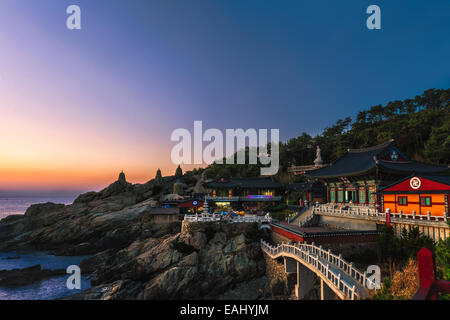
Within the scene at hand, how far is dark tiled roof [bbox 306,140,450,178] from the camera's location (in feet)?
91.0

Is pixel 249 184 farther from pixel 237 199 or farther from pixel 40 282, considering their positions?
pixel 40 282

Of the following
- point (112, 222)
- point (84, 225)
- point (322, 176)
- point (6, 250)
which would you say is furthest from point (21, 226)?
point (322, 176)

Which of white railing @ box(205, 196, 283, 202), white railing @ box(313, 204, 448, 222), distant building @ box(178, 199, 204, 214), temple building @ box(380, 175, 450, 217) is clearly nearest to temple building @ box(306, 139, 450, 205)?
temple building @ box(380, 175, 450, 217)

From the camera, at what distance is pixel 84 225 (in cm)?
4916

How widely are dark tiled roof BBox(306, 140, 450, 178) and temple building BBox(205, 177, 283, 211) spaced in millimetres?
14399

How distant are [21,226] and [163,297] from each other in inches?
2108

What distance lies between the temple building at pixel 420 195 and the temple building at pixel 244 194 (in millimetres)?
27423

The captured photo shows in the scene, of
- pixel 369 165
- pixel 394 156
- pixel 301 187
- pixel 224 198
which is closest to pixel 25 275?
pixel 224 198

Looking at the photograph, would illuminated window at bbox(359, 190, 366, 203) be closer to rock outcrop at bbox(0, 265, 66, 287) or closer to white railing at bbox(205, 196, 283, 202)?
white railing at bbox(205, 196, 283, 202)

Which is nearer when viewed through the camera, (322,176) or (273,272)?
(273,272)

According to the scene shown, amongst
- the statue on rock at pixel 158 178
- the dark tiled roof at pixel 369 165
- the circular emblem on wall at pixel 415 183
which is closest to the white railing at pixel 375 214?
the circular emblem on wall at pixel 415 183

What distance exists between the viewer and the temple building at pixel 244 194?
50.3 metres

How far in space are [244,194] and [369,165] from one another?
28.0 meters
